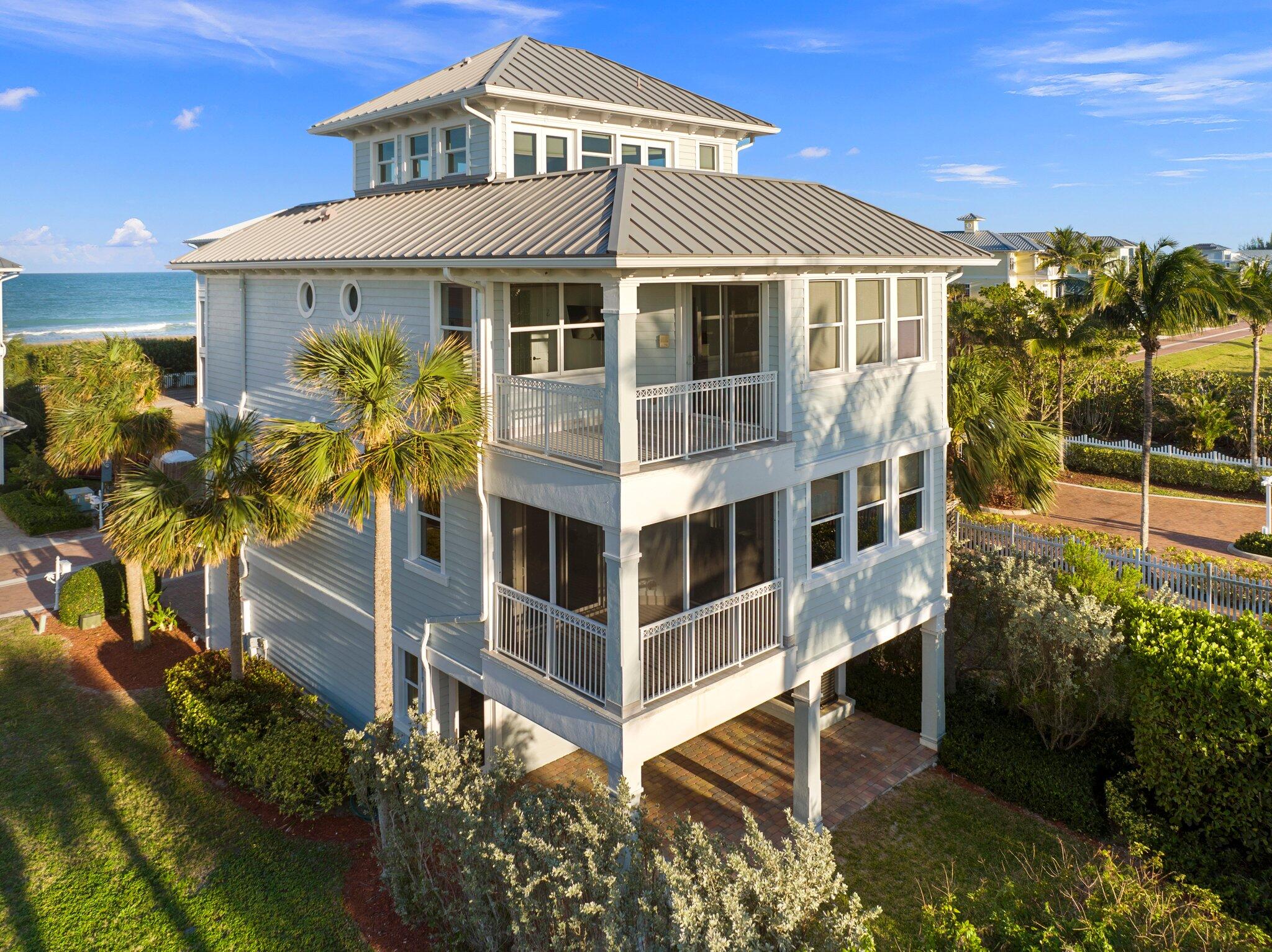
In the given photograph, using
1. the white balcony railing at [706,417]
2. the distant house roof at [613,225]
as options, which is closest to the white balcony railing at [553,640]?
the white balcony railing at [706,417]

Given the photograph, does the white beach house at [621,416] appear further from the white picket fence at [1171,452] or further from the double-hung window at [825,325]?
the white picket fence at [1171,452]

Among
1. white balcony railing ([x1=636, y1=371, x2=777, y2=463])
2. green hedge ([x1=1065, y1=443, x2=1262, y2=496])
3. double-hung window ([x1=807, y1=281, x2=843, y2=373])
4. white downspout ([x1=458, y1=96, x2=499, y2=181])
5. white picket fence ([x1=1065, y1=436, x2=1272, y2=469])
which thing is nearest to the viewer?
white balcony railing ([x1=636, y1=371, x2=777, y2=463])

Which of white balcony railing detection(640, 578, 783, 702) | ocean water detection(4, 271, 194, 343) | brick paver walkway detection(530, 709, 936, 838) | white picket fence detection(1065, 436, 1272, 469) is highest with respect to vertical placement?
ocean water detection(4, 271, 194, 343)

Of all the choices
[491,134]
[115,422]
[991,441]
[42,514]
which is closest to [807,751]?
[991,441]

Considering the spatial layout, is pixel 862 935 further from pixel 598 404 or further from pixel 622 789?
pixel 598 404

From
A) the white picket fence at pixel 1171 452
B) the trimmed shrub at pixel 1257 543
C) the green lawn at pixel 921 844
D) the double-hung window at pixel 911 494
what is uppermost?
the double-hung window at pixel 911 494

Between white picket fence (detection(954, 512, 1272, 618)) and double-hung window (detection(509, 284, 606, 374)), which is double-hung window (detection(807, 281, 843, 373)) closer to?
double-hung window (detection(509, 284, 606, 374))

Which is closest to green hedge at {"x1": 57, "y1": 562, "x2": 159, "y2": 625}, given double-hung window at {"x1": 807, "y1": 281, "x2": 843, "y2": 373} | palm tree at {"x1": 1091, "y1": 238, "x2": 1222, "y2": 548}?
double-hung window at {"x1": 807, "y1": 281, "x2": 843, "y2": 373}

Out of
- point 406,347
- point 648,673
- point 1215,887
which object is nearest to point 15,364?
point 406,347
